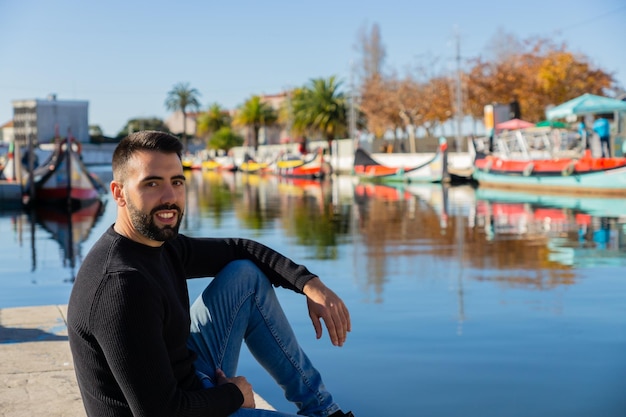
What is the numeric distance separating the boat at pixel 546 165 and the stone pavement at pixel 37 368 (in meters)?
20.1

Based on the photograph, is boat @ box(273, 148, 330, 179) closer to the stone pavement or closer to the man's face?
the stone pavement

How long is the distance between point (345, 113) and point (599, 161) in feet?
156

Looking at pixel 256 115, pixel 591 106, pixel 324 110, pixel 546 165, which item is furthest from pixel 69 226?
pixel 256 115

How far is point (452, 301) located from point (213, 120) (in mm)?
107207

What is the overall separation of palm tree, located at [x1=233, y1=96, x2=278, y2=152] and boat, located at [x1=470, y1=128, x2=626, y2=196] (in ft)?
197

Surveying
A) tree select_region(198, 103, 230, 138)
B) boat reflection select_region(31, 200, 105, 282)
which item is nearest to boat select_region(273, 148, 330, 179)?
boat reflection select_region(31, 200, 105, 282)

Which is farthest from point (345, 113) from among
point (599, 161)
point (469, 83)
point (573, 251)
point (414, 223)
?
point (573, 251)

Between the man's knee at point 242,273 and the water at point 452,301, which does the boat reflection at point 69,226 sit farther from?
the man's knee at point 242,273

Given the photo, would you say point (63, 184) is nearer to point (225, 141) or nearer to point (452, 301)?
point (452, 301)

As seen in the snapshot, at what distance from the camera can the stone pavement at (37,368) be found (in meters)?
3.47

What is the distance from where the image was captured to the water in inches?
170

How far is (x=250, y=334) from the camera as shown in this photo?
2.96m

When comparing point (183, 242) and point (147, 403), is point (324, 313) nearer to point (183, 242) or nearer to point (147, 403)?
point (183, 242)

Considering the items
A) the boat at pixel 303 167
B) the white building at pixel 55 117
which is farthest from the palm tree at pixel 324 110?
the white building at pixel 55 117
